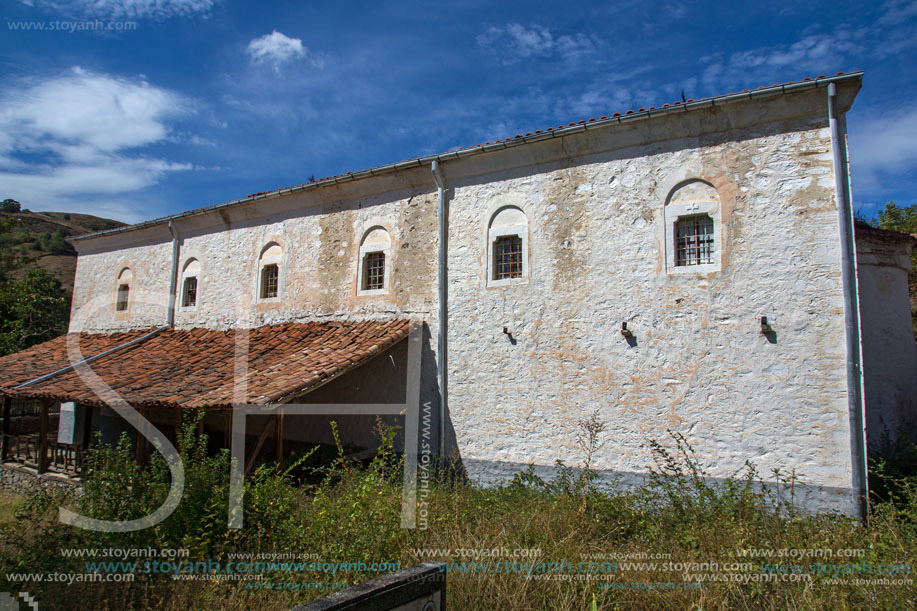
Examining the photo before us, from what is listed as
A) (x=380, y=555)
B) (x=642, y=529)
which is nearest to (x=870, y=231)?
(x=642, y=529)

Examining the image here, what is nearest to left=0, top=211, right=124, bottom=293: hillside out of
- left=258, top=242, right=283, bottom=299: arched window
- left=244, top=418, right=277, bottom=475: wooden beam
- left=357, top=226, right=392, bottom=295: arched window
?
left=258, top=242, right=283, bottom=299: arched window

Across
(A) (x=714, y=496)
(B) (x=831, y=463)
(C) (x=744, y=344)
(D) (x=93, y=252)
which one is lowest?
(A) (x=714, y=496)

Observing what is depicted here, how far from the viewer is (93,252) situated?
17203 mm

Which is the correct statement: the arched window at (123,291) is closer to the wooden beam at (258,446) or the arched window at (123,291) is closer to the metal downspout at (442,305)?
the wooden beam at (258,446)

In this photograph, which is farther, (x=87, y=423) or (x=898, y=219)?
(x=898, y=219)

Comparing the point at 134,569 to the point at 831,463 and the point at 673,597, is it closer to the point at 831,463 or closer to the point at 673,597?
the point at 673,597

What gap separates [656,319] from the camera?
812cm

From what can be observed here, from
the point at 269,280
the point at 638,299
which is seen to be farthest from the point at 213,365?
the point at 638,299

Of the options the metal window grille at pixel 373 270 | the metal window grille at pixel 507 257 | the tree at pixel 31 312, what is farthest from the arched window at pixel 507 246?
the tree at pixel 31 312

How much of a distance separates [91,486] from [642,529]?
6.40 m

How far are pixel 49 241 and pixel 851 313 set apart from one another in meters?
62.6

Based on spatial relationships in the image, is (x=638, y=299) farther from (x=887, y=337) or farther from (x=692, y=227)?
(x=887, y=337)

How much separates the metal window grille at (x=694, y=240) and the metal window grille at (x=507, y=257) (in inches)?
104

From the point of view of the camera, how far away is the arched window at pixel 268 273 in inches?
499
